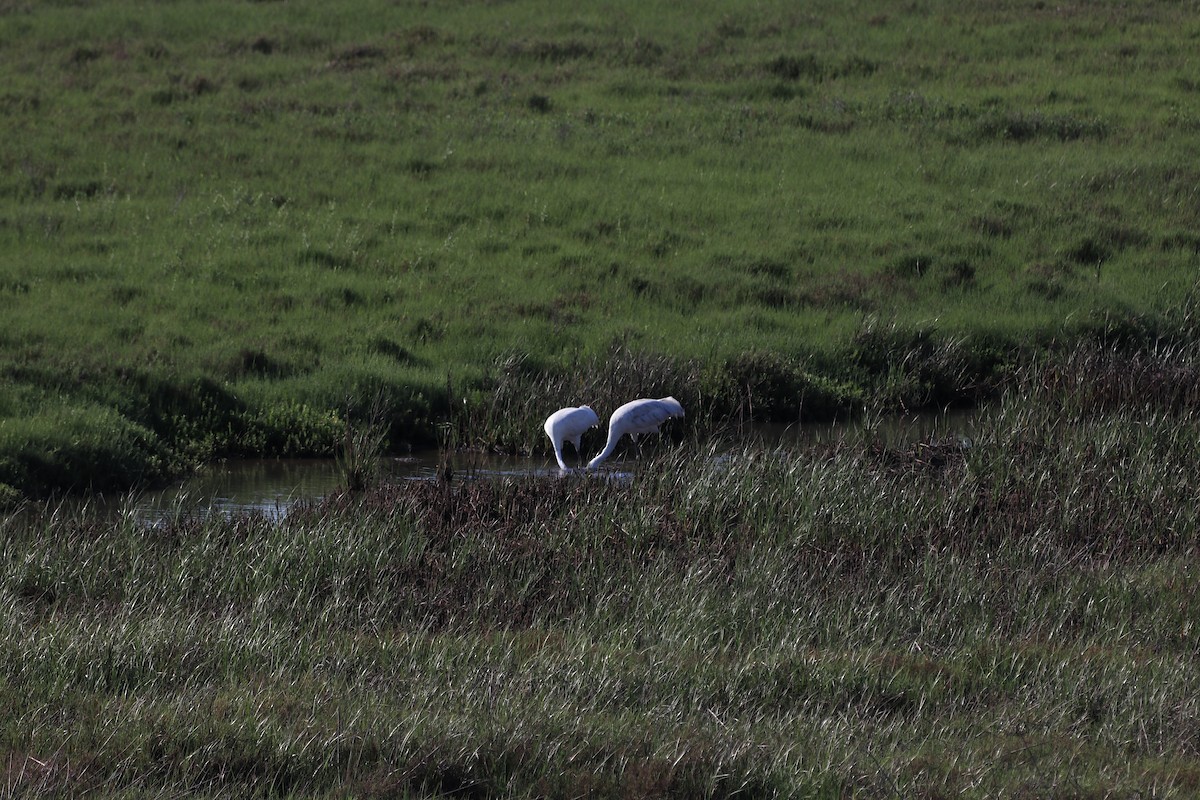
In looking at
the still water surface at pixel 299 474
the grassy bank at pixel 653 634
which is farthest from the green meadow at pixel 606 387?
the still water surface at pixel 299 474

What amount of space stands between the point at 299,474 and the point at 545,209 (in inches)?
300

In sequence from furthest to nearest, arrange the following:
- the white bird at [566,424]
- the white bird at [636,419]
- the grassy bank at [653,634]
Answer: the white bird at [636,419]
the white bird at [566,424]
the grassy bank at [653,634]

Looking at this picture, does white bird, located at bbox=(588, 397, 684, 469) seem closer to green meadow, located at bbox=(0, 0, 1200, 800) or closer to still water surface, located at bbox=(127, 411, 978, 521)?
still water surface, located at bbox=(127, 411, 978, 521)

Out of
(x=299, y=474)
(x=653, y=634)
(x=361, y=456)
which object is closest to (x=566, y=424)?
(x=361, y=456)

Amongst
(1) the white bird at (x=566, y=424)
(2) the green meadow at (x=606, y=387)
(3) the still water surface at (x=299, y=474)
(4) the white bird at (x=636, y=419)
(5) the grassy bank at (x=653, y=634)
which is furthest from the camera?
(4) the white bird at (x=636, y=419)

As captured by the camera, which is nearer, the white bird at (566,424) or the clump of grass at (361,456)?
the clump of grass at (361,456)

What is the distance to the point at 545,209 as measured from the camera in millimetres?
19141

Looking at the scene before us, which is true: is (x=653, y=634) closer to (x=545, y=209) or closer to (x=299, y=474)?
(x=299, y=474)

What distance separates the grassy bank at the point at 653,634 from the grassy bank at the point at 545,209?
3.21 m

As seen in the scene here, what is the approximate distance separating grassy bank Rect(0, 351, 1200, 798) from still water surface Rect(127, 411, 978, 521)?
0.94m

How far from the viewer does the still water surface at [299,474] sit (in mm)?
11273

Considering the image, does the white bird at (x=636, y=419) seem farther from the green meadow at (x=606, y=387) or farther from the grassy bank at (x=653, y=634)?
Answer: the grassy bank at (x=653, y=634)

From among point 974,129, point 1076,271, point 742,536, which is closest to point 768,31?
point 974,129

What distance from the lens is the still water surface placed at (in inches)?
444
